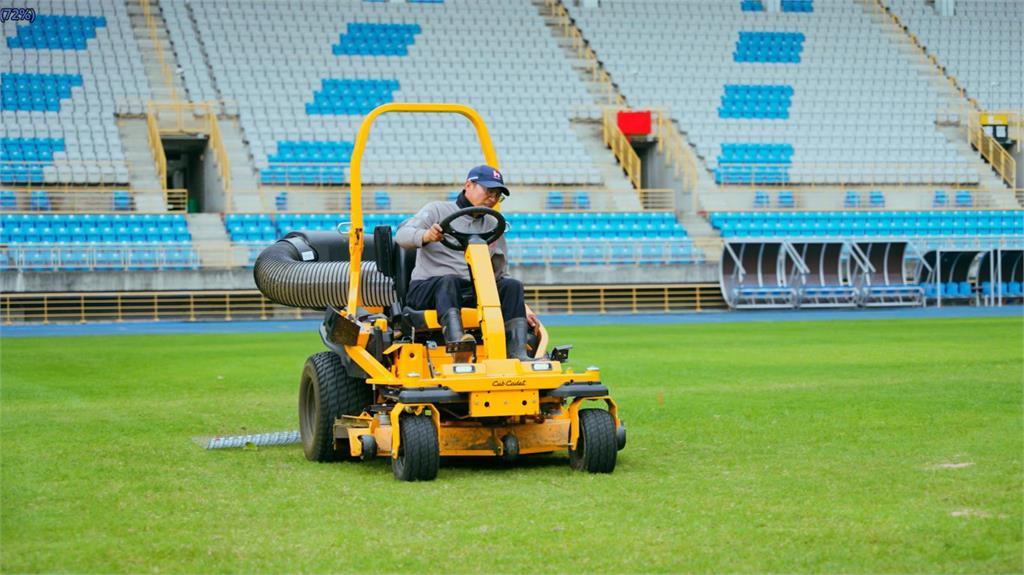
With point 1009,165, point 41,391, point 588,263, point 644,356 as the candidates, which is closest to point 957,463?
point 41,391

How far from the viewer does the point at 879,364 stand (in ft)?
57.2

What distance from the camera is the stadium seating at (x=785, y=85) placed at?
43.5 m

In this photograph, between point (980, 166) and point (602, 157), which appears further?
point (980, 166)

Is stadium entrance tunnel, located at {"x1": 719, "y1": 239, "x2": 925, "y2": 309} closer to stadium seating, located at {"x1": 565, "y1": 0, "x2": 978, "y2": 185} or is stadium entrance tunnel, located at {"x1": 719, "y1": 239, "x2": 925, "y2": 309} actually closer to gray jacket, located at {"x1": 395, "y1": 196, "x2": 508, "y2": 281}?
stadium seating, located at {"x1": 565, "y1": 0, "x2": 978, "y2": 185}

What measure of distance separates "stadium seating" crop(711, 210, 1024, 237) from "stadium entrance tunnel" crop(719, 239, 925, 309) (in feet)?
4.66

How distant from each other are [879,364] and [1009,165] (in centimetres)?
3058

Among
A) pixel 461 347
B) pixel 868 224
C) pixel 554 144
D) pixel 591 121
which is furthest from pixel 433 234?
pixel 591 121

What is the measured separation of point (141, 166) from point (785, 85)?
21.1 metres

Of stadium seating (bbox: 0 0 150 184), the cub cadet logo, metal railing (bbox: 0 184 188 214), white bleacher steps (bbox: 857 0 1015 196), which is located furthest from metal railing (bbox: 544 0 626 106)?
the cub cadet logo

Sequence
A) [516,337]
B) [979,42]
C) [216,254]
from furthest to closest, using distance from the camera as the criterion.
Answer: [979,42]
[216,254]
[516,337]

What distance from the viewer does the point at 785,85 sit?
151 ft

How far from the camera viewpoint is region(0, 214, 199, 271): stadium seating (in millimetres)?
33250

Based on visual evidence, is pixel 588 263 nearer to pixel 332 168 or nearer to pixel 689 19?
pixel 332 168

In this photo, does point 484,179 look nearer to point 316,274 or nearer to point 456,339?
point 456,339
